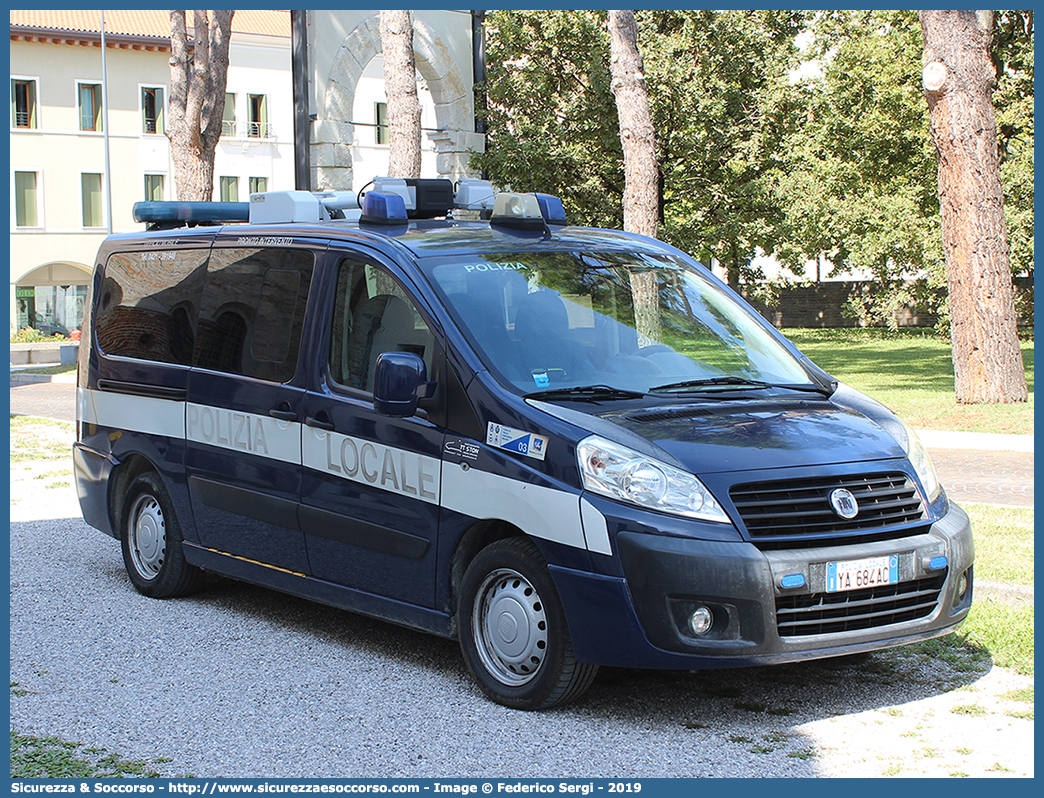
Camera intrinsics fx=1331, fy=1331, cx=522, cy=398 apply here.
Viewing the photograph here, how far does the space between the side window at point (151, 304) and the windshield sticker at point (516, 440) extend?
8.25ft

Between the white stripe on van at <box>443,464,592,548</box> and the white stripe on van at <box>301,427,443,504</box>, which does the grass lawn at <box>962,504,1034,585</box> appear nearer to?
the white stripe on van at <box>443,464,592,548</box>

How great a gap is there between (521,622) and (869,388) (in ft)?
54.5

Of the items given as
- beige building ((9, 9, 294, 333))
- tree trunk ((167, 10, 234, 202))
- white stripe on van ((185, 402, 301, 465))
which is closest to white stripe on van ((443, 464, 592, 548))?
white stripe on van ((185, 402, 301, 465))

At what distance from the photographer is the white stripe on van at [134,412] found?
7242 millimetres

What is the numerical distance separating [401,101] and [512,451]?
47.8ft

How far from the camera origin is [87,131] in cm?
5259

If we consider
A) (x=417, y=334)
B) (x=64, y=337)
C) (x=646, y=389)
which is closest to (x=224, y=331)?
(x=417, y=334)

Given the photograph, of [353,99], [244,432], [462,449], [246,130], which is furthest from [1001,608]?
[246,130]

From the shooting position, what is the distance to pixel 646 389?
5613 mm

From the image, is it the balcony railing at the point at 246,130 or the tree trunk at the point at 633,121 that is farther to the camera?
the balcony railing at the point at 246,130

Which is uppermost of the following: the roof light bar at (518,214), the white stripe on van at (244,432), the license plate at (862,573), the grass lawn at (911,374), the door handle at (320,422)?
the roof light bar at (518,214)

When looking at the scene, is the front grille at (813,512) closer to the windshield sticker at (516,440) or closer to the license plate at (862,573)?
the license plate at (862,573)

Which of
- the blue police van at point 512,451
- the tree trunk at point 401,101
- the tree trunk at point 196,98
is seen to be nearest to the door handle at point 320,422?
the blue police van at point 512,451
